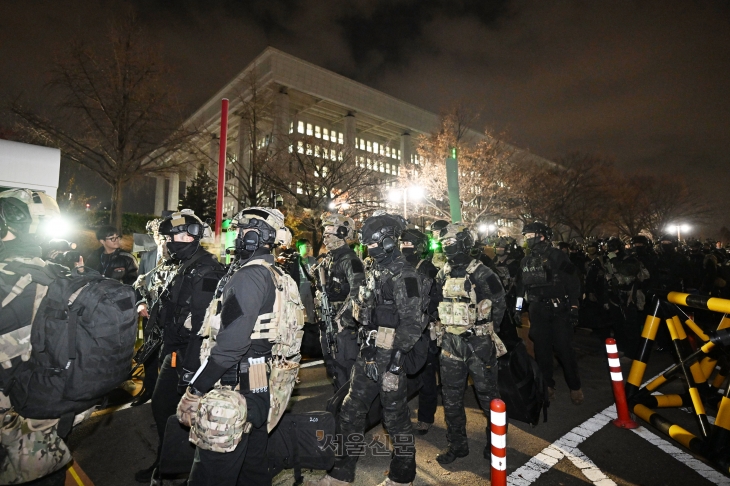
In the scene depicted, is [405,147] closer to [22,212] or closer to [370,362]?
[370,362]

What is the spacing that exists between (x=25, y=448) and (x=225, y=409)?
1.29 m

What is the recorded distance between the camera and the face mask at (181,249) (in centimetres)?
350

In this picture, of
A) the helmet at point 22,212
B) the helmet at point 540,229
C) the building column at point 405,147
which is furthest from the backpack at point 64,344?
the building column at point 405,147

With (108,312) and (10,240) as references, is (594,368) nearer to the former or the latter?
(108,312)

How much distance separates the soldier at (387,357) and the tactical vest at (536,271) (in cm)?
286

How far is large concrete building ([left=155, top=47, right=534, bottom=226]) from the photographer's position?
129 feet

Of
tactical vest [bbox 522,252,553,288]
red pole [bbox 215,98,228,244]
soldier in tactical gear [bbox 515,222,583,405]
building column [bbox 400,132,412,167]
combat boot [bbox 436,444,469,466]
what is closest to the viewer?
combat boot [bbox 436,444,469,466]

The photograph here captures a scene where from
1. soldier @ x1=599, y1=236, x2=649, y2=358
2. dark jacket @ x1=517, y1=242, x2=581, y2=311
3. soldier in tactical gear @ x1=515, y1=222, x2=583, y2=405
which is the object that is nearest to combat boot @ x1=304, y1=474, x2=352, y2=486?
soldier in tactical gear @ x1=515, y1=222, x2=583, y2=405

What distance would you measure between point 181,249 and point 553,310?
16.2 feet

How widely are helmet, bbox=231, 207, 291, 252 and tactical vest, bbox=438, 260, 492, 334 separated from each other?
2.10 meters

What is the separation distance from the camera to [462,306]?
3.99m

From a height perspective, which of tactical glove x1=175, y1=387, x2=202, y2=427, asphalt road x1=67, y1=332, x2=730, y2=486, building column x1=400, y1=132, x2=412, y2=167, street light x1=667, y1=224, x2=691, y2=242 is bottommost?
asphalt road x1=67, y1=332, x2=730, y2=486

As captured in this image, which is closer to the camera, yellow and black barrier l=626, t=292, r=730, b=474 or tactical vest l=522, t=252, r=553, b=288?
yellow and black barrier l=626, t=292, r=730, b=474

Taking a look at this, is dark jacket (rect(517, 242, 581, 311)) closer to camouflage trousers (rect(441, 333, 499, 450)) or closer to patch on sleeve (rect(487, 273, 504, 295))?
patch on sleeve (rect(487, 273, 504, 295))
